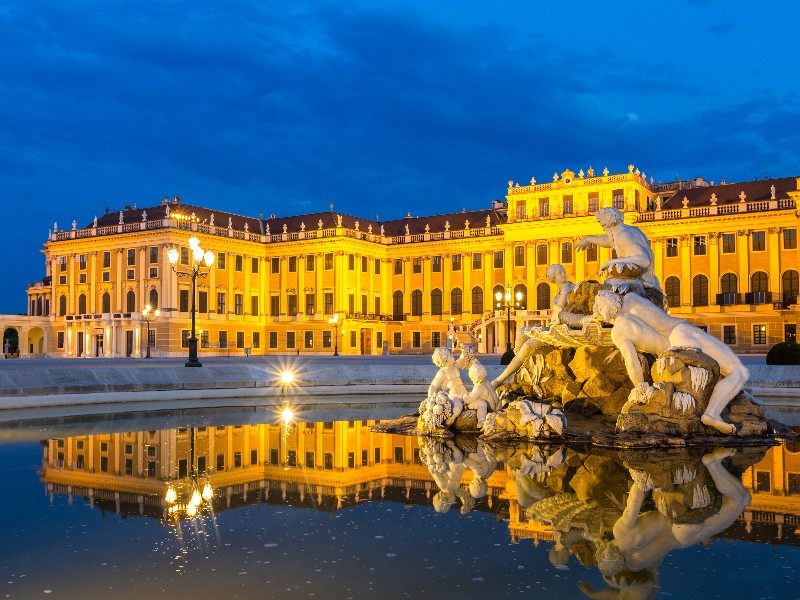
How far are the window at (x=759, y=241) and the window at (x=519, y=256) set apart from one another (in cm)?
1693

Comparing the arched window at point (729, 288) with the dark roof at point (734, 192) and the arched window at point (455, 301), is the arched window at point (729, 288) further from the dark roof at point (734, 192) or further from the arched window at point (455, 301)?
the arched window at point (455, 301)

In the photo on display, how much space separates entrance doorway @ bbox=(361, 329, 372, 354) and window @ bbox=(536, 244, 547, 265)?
15460mm

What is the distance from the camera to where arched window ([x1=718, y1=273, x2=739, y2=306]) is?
59181mm

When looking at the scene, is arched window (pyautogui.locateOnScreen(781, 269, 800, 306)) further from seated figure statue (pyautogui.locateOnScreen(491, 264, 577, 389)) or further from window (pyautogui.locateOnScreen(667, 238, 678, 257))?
seated figure statue (pyautogui.locateOnScreen(491, 264, 577, 389))

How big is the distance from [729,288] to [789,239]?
5.11 m

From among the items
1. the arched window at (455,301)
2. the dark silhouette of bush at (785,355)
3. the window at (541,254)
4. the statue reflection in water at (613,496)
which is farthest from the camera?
the arched window at (455,301)

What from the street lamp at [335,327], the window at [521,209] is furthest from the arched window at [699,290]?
the street lamp at [335,327]

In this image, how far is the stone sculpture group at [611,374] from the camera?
10070 mm

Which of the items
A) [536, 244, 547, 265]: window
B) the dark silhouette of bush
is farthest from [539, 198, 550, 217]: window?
the dark silhouette of bush

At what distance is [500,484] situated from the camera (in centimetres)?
744

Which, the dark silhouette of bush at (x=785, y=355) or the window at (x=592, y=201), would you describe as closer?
the dark silhouette of bush at (x=785, y=355)

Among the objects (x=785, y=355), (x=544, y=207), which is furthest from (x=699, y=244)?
(x=785, y=355)

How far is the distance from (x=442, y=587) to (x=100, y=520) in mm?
2728

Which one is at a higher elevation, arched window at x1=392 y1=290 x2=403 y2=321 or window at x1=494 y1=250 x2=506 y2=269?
window at x1=494 y1=250 x2=506 y2=269
